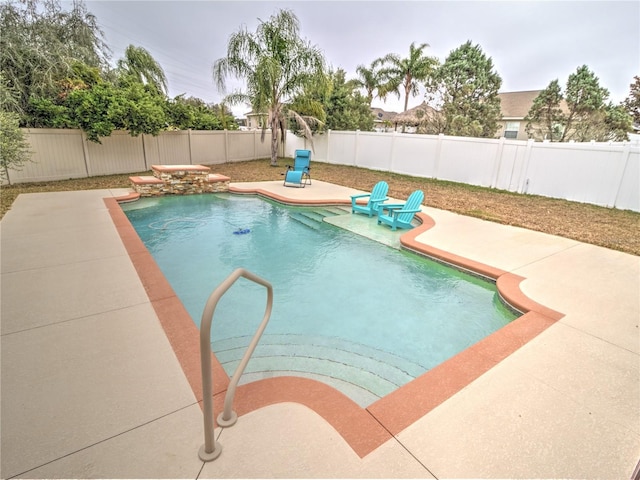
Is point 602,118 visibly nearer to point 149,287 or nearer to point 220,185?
point 220,185

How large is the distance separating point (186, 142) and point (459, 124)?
46.0 feet

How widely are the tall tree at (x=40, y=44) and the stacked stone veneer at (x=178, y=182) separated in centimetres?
495

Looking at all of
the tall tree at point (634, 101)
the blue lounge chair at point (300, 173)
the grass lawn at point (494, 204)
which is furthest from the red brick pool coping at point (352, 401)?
the tall tree at point (634, 101)

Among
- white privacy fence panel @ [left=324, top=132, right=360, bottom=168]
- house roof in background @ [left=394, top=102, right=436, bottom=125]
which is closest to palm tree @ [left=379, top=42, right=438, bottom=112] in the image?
house roof in background @ [left=394, top=102, right=436, bottom=125]

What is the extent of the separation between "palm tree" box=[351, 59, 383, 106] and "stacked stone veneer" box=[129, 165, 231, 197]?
51.5 feet

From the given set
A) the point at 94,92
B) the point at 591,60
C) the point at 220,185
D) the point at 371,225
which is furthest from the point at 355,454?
the point at 591,60

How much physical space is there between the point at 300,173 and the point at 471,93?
1247cm

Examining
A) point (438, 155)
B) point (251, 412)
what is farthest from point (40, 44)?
point (251, 412)

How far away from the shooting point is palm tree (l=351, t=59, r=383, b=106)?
22.0m

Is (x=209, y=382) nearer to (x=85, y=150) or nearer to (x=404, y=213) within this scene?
(x=404, y=213)

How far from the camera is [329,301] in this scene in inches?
165

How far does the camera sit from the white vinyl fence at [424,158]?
29.1 feet

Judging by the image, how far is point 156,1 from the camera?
10.3m

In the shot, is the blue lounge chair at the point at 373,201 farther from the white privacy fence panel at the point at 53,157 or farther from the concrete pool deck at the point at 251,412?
the white privacy fence panel at the point at 53,157
